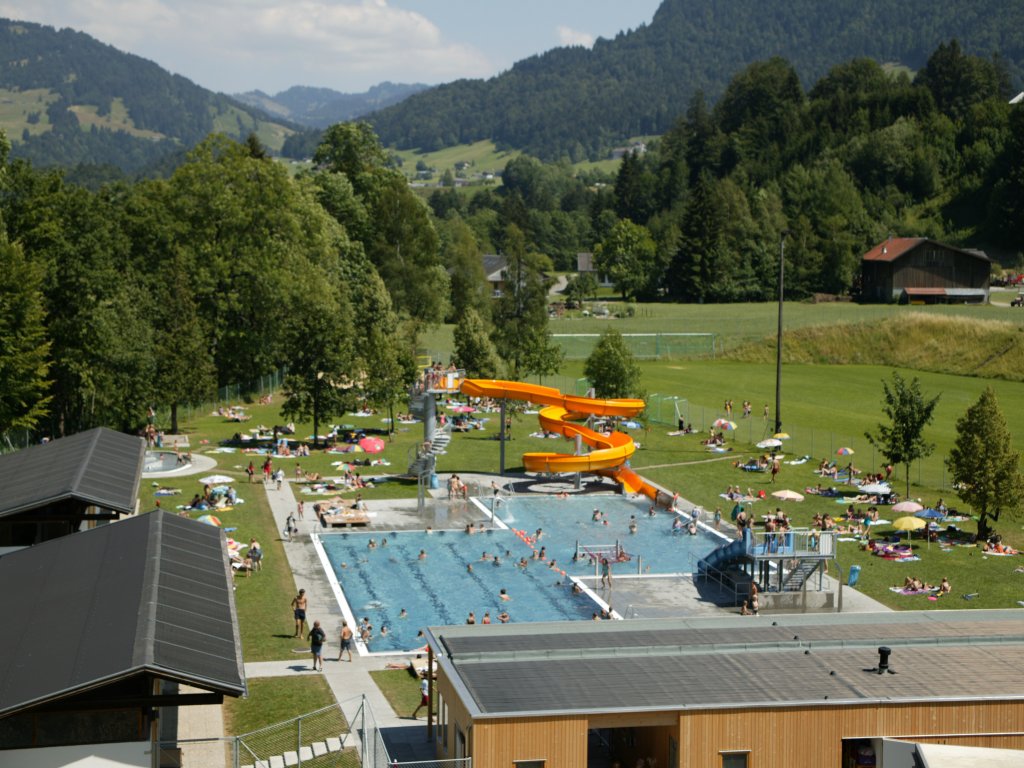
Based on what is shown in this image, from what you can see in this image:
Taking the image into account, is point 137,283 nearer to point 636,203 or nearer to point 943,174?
point 943,174

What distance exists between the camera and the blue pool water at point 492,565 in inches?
1428

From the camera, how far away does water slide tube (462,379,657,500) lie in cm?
5094

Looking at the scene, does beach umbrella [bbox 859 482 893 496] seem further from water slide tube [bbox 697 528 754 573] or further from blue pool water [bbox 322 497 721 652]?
water slide tube [bbox 697 528 754 573]

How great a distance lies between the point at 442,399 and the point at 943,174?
303 ft

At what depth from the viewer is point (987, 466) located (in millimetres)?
41719

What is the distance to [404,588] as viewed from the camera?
38.7 meters

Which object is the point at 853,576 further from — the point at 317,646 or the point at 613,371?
the point at 613,371

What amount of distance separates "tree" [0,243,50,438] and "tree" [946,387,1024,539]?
3526 cm

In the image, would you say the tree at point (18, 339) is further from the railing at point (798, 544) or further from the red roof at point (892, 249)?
the red roof at point (892, 249)

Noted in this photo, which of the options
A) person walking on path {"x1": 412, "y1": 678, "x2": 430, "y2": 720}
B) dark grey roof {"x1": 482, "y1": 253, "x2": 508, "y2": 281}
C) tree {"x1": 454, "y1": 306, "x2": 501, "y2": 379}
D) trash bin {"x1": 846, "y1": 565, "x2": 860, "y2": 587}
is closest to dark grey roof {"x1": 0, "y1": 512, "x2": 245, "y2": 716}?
person walking on path {"x1": 412, "y1": 678, "x2": 430, "y2": 720}

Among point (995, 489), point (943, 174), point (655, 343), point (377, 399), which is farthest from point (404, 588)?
point (943, 174)

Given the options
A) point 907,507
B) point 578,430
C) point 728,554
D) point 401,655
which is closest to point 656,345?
point 578,430

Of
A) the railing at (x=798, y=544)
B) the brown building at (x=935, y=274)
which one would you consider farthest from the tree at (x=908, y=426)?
the brown building at (x=935, y=274)

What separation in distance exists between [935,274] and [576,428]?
226 feet
